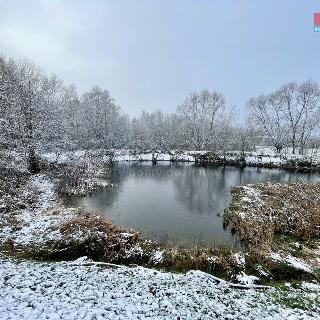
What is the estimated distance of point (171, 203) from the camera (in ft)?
65.5

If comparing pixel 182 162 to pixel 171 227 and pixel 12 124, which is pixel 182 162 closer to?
pixel 12 124

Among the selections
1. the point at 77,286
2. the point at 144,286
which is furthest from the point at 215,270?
the point at 77,286

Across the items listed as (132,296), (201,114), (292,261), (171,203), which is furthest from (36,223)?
(201,114)

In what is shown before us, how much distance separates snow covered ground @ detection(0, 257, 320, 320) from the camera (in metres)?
6.93

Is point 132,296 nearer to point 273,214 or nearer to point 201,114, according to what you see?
point 273,214

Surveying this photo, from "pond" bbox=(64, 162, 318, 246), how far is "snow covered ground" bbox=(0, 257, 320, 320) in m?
4.31

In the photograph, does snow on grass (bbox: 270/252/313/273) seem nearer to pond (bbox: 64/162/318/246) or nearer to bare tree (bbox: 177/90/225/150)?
pond (bbox: 64/162/318/246)

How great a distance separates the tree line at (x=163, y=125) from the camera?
25875 mm

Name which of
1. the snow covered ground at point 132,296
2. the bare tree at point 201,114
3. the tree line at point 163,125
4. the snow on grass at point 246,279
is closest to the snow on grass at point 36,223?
the snow covered ground at point 132,296

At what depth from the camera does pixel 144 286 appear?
→ 827 centimetres

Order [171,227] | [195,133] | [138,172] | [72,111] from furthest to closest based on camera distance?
1. [195,133]
2. [72,111]
3. [138,172]
4. [171,227]

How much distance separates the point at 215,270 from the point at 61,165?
24.0 m

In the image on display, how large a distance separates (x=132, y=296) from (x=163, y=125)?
62.8m

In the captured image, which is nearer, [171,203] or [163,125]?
[171,203]
